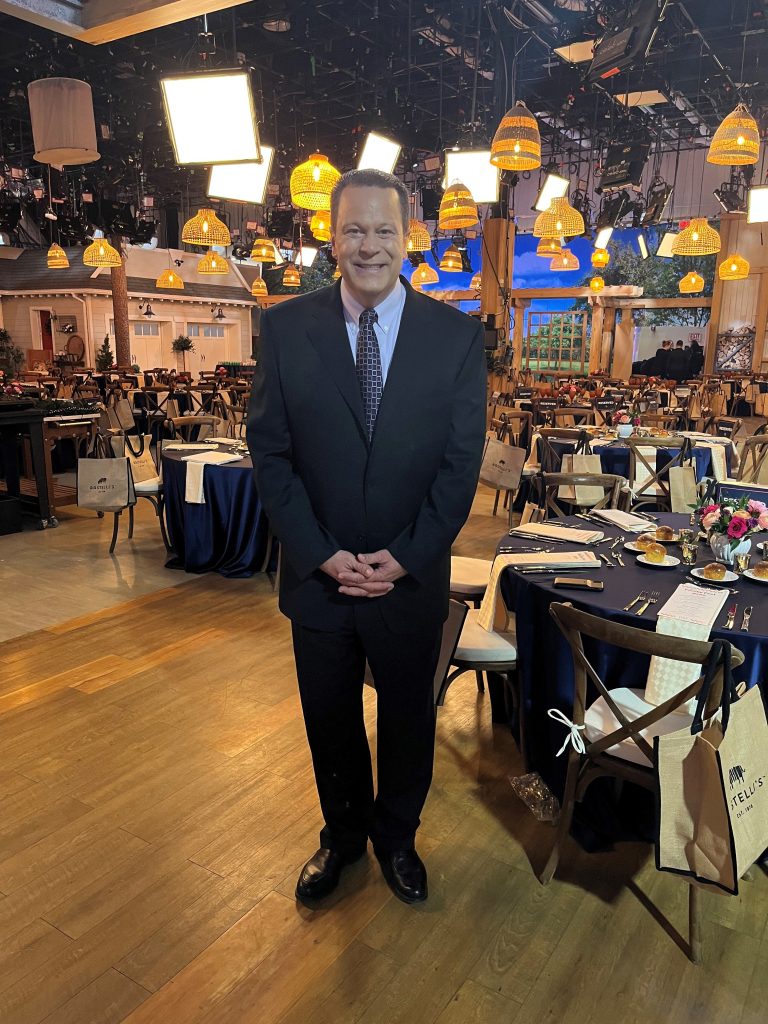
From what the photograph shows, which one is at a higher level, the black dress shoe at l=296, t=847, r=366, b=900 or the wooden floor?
the black dress shoe at l=296, t=847, r=366, b=900

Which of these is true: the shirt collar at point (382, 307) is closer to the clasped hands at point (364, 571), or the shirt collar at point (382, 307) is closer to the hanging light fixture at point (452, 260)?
the clasped hands at point (364, 571)

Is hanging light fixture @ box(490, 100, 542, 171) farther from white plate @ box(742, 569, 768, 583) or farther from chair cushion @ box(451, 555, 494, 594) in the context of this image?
white plate @ box(742, 569, 768, 583)

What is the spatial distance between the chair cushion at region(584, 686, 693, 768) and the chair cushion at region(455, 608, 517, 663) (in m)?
0.38

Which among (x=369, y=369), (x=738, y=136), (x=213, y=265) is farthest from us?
(x=213, y=265)

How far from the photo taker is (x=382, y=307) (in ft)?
5.56

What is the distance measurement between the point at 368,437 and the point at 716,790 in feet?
3.41

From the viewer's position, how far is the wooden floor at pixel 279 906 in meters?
1.68

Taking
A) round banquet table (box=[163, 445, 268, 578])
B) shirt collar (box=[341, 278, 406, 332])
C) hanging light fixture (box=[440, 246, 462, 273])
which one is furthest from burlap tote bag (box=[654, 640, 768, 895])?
hanging light fixture (box=[440, 246, 462, 273])

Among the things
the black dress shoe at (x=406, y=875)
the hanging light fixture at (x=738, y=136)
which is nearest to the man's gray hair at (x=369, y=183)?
the black dress shoe at (x=406, y=875)

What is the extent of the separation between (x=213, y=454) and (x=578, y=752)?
3637 millimetres

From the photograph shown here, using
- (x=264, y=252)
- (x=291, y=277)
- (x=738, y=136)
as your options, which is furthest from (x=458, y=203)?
(x=291, y=277)

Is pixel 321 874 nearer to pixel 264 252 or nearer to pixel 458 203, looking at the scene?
pixel 458 203

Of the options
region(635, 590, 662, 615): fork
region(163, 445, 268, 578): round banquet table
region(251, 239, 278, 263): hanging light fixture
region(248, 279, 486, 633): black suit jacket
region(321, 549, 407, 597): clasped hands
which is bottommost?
region(163, 445, 268, 578): round banquet table

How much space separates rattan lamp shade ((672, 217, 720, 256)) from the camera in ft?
23.5
